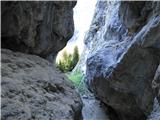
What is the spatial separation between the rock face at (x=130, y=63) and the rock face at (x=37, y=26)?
1314 millimetres

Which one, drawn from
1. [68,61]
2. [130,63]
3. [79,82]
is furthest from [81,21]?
[130,63]

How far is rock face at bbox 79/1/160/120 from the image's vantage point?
6.17 m

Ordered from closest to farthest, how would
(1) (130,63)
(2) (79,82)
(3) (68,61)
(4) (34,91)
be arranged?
(4) (34,91), (1) (130,63), (2) (79,82), (3) (68,61)

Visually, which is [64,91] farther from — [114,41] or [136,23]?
[114,41]

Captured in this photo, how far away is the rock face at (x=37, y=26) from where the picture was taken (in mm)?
5422

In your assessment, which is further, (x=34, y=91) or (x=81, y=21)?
(x=81, y=21)

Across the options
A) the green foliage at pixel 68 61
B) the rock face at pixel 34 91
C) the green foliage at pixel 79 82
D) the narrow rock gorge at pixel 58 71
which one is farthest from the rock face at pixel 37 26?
the green foliage at pixel 68 61

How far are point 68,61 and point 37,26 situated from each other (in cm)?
987

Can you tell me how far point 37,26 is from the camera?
20.0 ft

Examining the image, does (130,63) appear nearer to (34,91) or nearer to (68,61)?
(34,91)

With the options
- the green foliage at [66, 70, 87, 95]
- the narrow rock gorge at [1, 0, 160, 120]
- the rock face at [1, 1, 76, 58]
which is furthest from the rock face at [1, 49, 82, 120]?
the green foliage at [66, 70, 87, 95]

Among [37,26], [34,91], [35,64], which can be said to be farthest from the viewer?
[37,26]

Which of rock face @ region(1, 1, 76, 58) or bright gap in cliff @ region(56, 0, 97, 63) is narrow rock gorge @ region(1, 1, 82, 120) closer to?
rock face @ region(1, 1, 76, 58)

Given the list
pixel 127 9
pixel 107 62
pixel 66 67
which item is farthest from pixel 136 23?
pixel 66 67
